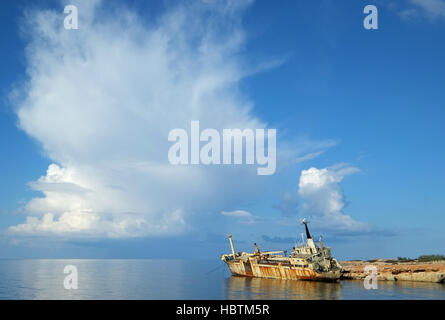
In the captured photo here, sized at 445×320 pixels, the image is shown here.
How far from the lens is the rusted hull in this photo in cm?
9006

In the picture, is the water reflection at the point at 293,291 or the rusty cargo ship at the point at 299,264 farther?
the rusty cargo ship at the point at 299,264

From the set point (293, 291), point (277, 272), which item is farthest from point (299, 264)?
point (293, 291)

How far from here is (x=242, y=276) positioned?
113938mm

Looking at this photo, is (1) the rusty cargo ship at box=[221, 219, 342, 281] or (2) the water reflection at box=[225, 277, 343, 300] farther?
(1) the rusty cargo ship at box=[221, 219, 342, 281]

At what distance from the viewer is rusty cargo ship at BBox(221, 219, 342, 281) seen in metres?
90.3

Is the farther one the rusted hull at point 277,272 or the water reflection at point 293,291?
the rusted hull at point 277,272

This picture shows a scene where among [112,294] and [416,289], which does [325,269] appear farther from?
[112,294]

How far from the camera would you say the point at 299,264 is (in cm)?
9219

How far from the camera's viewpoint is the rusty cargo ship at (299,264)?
296ft

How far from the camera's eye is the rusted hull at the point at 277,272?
Answer: 90.1 metres
